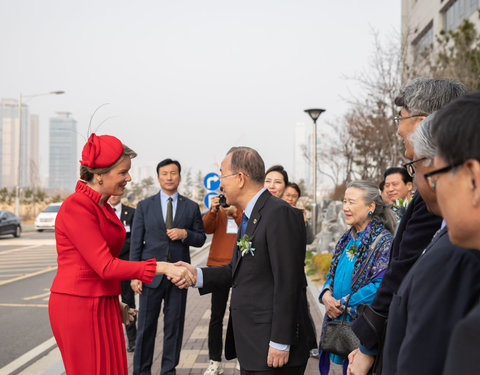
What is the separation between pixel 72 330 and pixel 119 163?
1.07m

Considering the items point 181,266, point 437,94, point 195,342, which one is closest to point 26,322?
point 195,342

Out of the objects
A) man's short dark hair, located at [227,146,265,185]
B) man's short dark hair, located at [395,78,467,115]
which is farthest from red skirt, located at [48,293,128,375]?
man's short dark hair, located at [395,78,467,115]

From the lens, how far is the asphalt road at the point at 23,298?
22.7 ft

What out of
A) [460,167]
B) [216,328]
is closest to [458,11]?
[216,328]

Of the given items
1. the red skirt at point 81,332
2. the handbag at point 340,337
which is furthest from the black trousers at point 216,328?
the red skirt at point 81,332

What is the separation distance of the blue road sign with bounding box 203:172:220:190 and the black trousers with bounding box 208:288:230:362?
384 inches

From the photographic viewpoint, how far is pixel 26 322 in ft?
26.6

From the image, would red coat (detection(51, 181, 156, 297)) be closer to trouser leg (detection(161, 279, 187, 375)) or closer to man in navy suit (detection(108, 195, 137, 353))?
trouser leg (detection(161, 279, 187, 375))

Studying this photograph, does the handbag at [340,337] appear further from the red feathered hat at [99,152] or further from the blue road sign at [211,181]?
the blue road sign at [211,181]

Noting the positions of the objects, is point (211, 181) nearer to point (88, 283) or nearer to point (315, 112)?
point (315, 112)

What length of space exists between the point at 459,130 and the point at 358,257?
270 centimetres

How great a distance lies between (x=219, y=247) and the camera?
20.0ft

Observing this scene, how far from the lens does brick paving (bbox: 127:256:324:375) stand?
565 cm

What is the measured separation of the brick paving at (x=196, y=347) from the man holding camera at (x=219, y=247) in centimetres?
21
